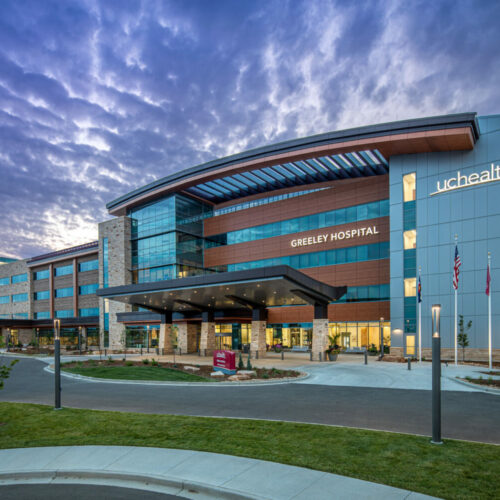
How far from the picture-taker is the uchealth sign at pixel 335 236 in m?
45.1

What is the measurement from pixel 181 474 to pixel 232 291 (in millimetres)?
26934

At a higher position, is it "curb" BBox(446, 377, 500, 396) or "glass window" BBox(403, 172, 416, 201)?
"glass window" BBox(403, 172, 416, 201)

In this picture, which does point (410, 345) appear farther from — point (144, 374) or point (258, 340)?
point (144, 374)

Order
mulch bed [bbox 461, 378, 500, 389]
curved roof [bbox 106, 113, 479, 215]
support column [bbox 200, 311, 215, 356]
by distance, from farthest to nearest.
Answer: support column [bbox 200, 311, 215, 356] < curved roof [bbox 106, 113, 479, 215] < mulch bed [bbox 461, 378, 500, 389]

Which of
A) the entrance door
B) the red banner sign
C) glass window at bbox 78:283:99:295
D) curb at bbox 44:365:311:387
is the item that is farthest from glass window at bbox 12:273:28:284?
the entrance door

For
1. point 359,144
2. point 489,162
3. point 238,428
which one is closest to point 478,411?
point 238,428

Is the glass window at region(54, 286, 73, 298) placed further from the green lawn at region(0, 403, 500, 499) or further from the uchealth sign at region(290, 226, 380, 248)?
the green lawn at region(0, 403, 500, 499)

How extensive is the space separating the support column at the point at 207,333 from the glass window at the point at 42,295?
1843 inches

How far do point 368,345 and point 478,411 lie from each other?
A: 31587 millimetres

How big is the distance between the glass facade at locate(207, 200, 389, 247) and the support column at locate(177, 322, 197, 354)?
14020 millimetres

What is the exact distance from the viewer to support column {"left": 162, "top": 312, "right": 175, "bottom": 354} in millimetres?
46691

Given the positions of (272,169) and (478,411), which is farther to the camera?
(272,169)

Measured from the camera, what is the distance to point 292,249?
5162 centimetres

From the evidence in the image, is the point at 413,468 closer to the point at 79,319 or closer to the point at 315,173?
the point at 315,173
